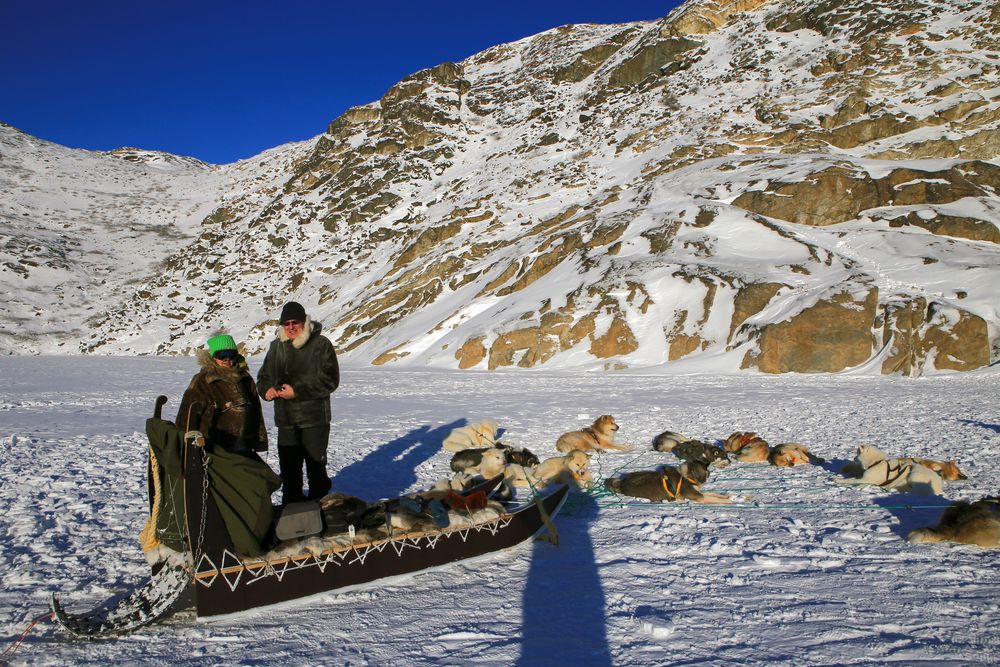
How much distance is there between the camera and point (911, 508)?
525 centimetres

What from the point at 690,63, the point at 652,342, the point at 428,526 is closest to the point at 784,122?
the point at 690,63

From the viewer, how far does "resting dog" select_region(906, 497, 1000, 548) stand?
4250 millimetres

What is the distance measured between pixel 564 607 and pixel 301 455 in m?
2.62

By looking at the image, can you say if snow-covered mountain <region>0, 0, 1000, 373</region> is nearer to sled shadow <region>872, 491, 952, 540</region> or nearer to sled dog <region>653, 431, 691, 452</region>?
sled dog <region>653, 431, 691, 452</region>

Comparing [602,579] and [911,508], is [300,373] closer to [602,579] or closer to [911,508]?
[602,579]

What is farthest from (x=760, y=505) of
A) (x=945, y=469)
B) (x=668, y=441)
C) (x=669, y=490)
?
(x=668, y=441)

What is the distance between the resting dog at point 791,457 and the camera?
728 cm

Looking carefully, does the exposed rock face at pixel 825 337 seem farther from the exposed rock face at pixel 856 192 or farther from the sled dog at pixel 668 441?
the sled dog at pixel 668 441

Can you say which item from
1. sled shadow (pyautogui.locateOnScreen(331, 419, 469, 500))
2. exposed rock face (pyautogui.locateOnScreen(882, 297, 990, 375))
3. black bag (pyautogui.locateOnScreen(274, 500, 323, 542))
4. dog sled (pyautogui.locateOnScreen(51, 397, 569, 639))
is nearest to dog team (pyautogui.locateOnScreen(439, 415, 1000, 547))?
sled shadow (pyautogui.locateOnScreen(331, 419, 469, 500))

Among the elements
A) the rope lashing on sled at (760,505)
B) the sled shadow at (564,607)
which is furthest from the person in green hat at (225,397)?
the rope lashing on sled at (760,505)

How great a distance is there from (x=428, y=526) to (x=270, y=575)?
3.56 ft

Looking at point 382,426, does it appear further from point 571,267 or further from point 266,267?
point 266,267

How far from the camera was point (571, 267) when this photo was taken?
27969 mm

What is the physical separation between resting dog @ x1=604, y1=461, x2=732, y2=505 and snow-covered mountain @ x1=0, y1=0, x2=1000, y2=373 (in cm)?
1480
